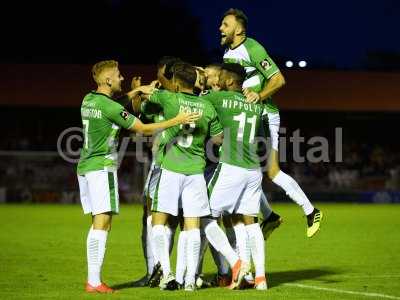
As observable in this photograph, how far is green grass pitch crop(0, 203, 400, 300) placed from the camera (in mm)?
9384

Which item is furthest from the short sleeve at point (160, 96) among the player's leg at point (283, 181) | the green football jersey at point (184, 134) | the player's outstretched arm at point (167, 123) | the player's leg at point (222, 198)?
the player's leg at point (283, 181)

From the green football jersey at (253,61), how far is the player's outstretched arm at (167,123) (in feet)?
4.70

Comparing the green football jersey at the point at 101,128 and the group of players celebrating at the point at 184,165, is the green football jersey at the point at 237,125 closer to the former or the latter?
the group of players celebrating at the point at 184,165

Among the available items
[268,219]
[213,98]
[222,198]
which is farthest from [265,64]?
[268,219]

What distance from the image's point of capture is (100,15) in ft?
185

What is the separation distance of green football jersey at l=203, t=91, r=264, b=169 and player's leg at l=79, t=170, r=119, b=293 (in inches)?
50.8

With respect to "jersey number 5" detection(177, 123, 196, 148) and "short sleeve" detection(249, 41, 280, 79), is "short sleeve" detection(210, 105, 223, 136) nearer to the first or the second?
"jersey number 5" detection(177, 123, 196, 148)

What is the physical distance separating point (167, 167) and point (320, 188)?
23136mm

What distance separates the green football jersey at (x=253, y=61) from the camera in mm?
10398

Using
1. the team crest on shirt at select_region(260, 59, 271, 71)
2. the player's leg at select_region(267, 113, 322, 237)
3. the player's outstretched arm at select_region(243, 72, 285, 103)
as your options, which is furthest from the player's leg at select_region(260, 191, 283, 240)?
the team crest on shirt at select_region(260, 59, 271, 71)

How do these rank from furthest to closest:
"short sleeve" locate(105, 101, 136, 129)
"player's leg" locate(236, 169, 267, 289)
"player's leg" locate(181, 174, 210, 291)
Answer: "player's leg" locate(236, 169, 267, 289) → "player's leg" locate(181, 174, 210, 291) → "short sleeve" locate(105, 101, 136, 129)

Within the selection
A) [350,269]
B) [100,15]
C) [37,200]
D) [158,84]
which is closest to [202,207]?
[158,84]

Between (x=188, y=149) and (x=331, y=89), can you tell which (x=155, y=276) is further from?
(x=331, y=89)

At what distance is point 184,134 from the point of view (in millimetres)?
9602
